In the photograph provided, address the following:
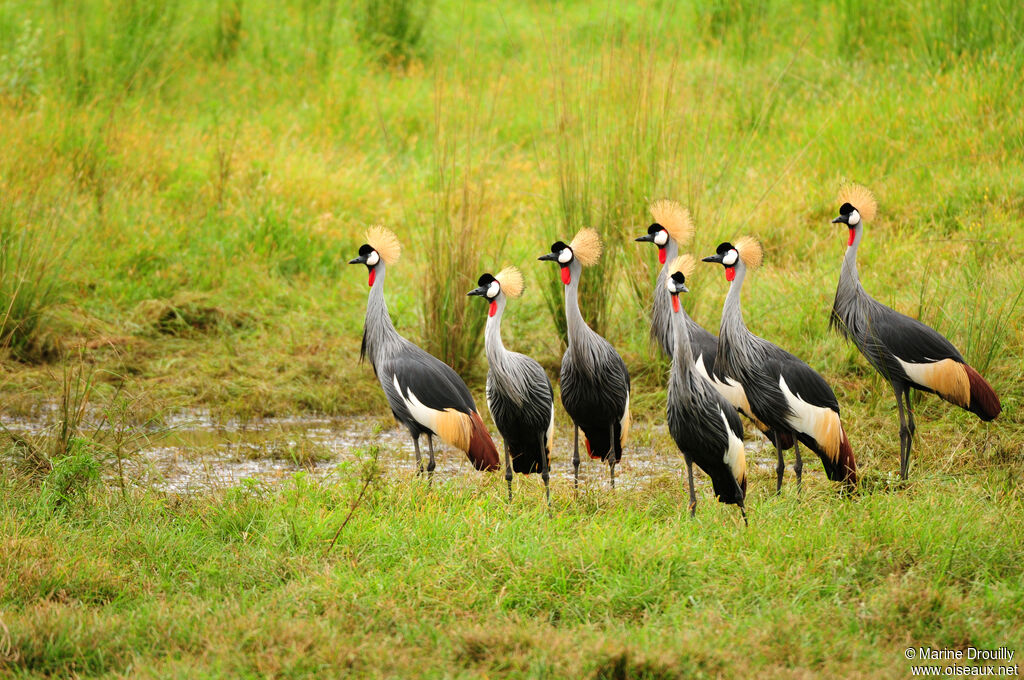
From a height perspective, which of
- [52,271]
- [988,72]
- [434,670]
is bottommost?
[434,670]

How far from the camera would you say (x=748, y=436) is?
5891 mm

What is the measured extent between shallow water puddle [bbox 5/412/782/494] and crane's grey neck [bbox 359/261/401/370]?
0.50 m

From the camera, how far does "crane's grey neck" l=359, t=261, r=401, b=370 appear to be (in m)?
5.45

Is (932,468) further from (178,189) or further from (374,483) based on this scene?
(178,189)

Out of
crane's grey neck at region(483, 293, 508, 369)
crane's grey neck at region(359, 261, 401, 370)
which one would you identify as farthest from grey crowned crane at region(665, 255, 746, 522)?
crane's grey neck at region(359, 261, 401, 370)

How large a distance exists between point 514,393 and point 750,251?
121 cm

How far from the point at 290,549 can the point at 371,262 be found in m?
1.99

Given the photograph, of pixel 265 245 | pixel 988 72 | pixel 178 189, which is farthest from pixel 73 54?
pixel 988 72

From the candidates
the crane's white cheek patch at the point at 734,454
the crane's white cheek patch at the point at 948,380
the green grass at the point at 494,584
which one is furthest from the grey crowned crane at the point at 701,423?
the crane's white cheek patch at the point at 948,380

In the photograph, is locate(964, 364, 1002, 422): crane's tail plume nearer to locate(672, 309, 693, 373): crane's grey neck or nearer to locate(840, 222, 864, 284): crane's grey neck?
locate(840, 222, 864, 284): crane's grey neck

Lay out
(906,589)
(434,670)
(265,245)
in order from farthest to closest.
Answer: (265,245), (906,589), (434,670)

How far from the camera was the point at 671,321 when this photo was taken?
4867mm

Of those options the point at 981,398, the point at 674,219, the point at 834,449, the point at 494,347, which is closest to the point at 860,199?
the point at 674,219

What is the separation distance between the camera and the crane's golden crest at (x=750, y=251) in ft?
15.8
